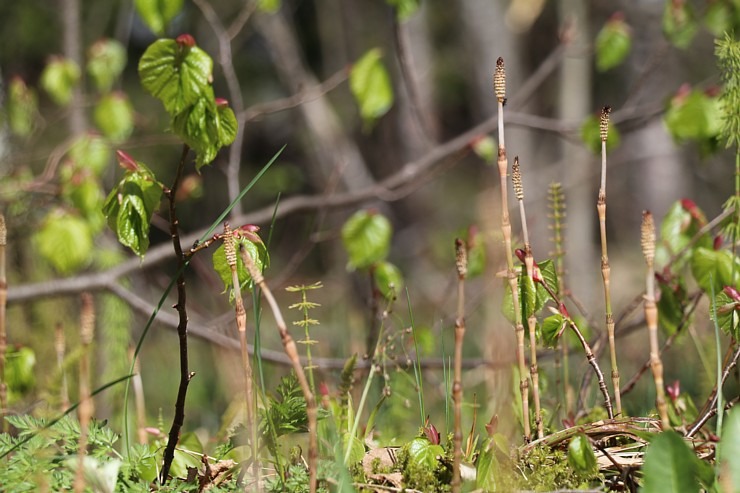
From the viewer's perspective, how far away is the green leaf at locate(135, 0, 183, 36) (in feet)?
6.93

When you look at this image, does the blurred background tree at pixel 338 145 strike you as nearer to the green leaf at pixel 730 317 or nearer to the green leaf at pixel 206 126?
the green leaf at pixel 206 126

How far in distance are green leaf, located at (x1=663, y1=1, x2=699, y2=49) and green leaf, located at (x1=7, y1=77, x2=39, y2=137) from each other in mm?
2543

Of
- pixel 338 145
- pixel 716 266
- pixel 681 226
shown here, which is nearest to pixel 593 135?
pixel 681 226

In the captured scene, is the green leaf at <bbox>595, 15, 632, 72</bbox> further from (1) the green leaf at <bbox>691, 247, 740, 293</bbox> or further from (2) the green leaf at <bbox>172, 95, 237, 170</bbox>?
(2) the green leaf at <bbox>172, 95, 237, 170</bbox>

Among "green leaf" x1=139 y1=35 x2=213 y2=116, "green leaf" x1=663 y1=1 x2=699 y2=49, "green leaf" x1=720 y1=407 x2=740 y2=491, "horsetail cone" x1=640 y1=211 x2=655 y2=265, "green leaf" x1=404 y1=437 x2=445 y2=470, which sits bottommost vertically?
"green leaf" x1=404 y1=437 x2=445 y2=470

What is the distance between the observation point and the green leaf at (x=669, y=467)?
2.72 feet

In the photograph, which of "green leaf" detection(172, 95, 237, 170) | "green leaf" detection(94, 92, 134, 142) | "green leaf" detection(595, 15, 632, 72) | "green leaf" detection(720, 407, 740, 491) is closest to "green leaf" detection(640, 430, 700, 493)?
"green leaf" detection(720, 407, 740, 491)

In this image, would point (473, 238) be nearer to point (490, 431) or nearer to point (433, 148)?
point (433, 148)

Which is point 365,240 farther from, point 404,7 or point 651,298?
point 651,298

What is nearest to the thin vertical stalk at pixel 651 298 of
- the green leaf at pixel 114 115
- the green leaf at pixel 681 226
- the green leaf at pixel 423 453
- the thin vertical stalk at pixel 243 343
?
the green leaf at pixel 423 453

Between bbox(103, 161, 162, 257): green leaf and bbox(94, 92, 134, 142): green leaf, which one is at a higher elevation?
bbox(94, 92, 134, 142): green leaf

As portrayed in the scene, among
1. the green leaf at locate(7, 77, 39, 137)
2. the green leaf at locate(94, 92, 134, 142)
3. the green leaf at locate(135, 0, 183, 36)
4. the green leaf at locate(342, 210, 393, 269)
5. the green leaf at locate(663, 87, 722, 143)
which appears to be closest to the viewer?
the green leaf at locate(135, 0, 183, 36)

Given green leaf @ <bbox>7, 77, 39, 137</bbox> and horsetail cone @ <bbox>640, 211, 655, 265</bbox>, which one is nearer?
horsetail cone @ <bbox>640, 211, 655, 265</bbox>

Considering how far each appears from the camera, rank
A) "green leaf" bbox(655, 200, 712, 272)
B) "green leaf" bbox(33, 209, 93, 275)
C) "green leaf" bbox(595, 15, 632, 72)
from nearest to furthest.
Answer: "green leaf" bbox(655, 200, 712, 272), "green leaf" bbox(33, 209, 93, 275), "green leaf" bbox(595, 15, 632, 72)
